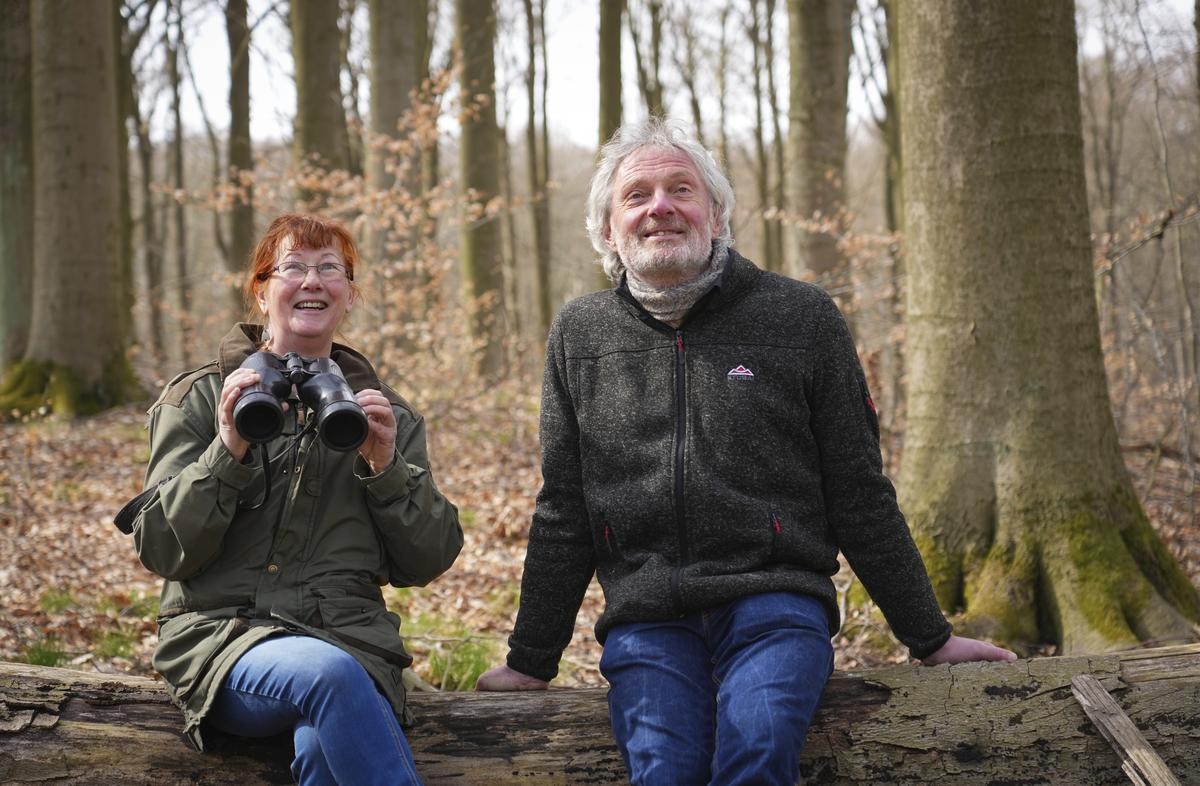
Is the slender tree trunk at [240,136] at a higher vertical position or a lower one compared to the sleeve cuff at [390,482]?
higher

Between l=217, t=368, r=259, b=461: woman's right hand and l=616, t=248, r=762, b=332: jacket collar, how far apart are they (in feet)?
3.72

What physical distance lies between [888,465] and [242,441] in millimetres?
5853

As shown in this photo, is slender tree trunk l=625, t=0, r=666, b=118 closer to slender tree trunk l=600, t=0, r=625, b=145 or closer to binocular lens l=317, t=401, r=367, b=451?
slender tree trunk l=600, t=0, r=625, b=145

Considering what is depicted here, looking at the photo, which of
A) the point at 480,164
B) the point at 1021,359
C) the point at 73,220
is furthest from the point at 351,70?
the point at 1021,359

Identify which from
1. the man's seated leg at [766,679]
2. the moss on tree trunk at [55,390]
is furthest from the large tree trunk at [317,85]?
the man's seated leg at [766,679]

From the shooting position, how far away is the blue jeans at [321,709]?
96.5 inches

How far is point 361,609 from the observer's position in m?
2.79

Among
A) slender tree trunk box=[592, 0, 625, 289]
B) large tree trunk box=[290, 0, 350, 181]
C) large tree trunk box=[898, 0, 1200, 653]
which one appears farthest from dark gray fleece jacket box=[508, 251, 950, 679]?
slender tree trunk box=[592, 0, 625, 289]

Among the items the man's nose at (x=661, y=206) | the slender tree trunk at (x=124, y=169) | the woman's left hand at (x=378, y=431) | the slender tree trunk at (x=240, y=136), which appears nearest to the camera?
the woman's left hand at (x=378, y=431)

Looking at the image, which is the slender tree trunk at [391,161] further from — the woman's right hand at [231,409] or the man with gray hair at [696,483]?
the woman's right hand at [231,409]

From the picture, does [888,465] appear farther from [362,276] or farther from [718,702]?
[718,702]

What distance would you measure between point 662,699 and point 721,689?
154mm

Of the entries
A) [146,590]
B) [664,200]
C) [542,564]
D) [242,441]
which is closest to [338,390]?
[242,441]

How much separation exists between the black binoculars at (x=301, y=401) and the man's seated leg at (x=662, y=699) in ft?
3.05
